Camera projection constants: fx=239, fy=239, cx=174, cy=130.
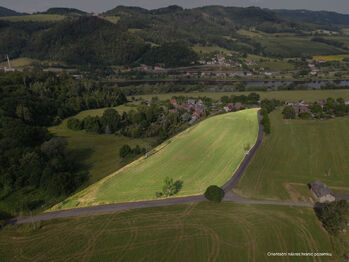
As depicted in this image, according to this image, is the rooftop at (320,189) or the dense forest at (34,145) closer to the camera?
the rooftop at (320,189)

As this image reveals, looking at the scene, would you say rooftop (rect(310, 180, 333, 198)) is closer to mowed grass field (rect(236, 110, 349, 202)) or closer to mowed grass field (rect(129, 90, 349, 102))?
mowed grass field (rect(236, 110, 349, 202))

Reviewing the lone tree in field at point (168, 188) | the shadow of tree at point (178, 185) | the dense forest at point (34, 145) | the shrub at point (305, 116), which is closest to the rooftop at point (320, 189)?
the shadow of tree at point (178, 185)

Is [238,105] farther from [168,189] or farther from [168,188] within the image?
[168,189]

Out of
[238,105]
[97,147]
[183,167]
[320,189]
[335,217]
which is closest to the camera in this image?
[335,217]

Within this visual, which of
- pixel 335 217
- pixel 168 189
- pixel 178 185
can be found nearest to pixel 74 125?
pixel 178 185

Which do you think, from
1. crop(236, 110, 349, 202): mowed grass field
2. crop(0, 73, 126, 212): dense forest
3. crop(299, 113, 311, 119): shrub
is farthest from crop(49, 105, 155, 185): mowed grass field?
crop(299, 113, 311, 119): shrub

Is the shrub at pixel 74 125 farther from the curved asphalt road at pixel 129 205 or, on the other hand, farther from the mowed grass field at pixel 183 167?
the curved asphalt road at pixel 129 205
